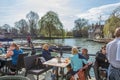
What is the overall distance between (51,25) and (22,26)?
19622 millimetres

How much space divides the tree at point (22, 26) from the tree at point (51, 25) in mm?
14162

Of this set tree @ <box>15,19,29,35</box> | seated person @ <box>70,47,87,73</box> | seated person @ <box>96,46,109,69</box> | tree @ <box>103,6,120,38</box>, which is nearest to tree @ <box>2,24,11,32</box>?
tree @ <box>15,19,29,35</box>

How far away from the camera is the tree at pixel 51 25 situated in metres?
75.4

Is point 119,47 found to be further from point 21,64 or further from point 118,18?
point 118,18

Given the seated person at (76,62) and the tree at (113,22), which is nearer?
the seated person at (76,62)

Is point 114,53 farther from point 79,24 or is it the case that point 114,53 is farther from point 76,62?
point 79,24

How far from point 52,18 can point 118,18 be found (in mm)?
35464

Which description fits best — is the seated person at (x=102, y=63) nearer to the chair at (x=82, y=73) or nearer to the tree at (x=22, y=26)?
the chair at (x=82, y=73)

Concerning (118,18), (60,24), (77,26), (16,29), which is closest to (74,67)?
(118,18)

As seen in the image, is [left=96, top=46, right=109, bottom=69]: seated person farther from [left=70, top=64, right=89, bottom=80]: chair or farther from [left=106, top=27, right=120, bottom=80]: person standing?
[left=106, top=27, right=120, bottom=80]: person standing

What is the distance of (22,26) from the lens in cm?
9125

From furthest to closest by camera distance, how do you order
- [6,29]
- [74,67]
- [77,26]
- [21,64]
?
1. [77,26]
2. [6,29]
3. [21,64]
4. [74,67]

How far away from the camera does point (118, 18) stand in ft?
142

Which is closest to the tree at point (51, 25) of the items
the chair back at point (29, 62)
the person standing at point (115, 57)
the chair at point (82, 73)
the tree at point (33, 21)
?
the tree at point (33, 21)
